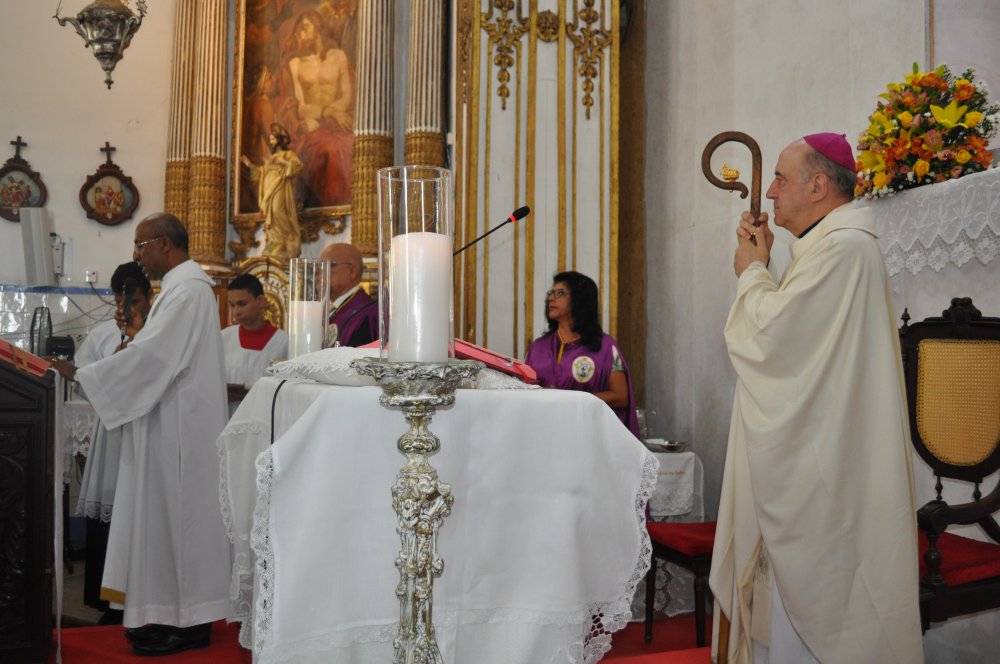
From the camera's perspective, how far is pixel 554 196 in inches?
232

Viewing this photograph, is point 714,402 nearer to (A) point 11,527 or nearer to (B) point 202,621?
(B) point 202,621

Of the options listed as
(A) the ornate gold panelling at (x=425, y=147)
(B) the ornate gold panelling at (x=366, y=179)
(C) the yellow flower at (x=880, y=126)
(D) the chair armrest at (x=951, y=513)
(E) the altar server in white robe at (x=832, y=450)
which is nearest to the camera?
(E) the altar server in white robe at (x=832, y=450)

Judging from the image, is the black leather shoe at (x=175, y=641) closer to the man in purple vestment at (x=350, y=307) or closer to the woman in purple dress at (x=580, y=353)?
the man in purple vestment at (x=350, y=307)

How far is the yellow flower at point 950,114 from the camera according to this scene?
313 centimetres

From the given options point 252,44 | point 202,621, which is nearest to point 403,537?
point 202,621

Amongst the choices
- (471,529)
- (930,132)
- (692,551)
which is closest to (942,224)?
(930,132)

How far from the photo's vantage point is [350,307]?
483cm

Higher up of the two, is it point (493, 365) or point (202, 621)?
point (493, 365)

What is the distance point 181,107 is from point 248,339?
3995 millimetres

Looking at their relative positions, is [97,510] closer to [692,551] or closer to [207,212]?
[692,551]

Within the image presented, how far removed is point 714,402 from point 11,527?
381cm

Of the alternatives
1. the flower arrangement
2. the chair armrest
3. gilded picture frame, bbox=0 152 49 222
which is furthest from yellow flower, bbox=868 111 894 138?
gilded picture frame, bbox=0 152 49 222

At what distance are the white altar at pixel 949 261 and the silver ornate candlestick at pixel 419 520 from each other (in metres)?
2.26

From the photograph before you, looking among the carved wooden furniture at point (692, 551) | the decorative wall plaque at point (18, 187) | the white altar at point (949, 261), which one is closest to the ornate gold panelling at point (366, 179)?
the decorative wall plaque at point (18, 187)
